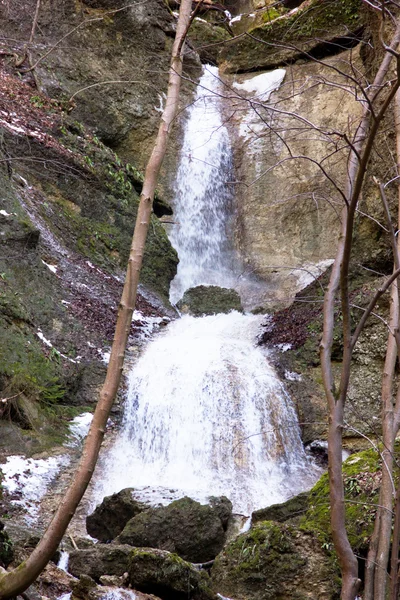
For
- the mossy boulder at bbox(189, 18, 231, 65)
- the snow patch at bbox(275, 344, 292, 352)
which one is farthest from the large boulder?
the mossy boulder at bbox(189, 18, 231, 65)

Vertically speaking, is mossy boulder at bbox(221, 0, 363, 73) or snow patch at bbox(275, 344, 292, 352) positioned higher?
mossy boulder at bbox(221, 0, 363, 73)

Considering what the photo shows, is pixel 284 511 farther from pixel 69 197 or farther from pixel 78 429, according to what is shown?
pixel 69 197

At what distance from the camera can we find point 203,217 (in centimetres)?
1736

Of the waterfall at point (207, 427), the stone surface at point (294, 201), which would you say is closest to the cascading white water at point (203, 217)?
the stone surface at point (294, 201)

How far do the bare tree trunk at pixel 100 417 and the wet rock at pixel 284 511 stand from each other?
4.05 metres

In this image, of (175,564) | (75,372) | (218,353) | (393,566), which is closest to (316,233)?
(218,353)

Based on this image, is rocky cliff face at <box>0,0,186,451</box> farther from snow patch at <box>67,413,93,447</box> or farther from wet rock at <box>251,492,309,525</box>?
wet rock at <box>251,492,309,525</box>

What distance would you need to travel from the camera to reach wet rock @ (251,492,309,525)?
22.2 ft

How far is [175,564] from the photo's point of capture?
4.88 m

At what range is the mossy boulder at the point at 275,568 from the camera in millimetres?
5277

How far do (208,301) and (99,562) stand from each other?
9386 millimetres

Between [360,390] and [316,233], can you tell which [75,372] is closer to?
[360,390]

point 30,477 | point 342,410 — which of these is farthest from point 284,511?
point 342,410

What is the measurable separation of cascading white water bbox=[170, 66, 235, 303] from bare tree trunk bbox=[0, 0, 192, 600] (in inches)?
455
